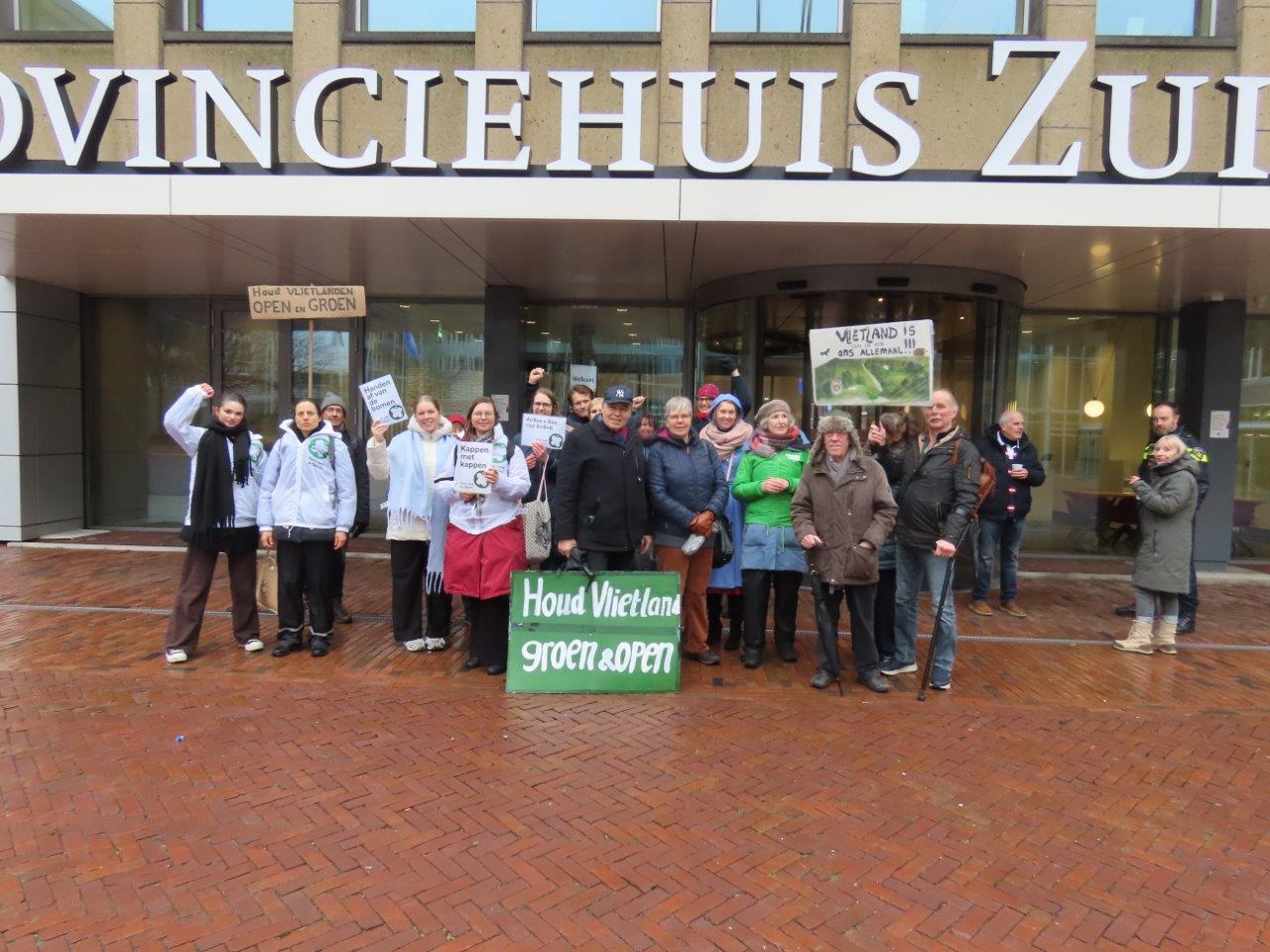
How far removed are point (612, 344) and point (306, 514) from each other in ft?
22.0

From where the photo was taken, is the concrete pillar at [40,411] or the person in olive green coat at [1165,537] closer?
the person in olive green coat at [1165,537]

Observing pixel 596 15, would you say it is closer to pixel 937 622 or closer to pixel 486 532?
pixel 486 532

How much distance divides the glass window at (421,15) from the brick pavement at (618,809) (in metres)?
6.92

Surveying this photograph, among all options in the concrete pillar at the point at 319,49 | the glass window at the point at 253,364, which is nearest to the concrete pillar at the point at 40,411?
the glass window at the point at 253,364

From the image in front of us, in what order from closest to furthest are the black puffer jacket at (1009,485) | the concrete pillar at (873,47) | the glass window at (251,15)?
the black puffer jacket at (1009,485) < the concrete pillar at (873,47) < the glass window at (251,15)

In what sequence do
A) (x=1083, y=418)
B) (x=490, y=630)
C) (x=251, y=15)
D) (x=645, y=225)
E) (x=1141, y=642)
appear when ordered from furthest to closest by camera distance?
1. (x=1083, y=418)
2. (x=251, y=15)
3. (x=645, y=225)
4. (x=1141, y=642)
5. (x=490, y=630)

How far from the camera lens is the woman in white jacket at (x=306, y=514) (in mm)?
5660

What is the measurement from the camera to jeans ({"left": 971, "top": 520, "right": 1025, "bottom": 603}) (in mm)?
7746

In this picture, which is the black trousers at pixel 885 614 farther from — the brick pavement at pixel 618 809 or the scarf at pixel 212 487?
the scarf at pixel 212 487

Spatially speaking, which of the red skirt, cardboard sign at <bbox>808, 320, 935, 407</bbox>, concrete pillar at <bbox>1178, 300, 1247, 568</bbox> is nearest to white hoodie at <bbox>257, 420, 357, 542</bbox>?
the red skirt

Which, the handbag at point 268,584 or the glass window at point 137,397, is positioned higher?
the glass window at point 137,397

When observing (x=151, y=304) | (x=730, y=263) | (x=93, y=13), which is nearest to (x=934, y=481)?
(x=730, y=263)

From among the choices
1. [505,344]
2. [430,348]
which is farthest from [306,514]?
[430,348]

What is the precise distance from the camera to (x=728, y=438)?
19.1ft
